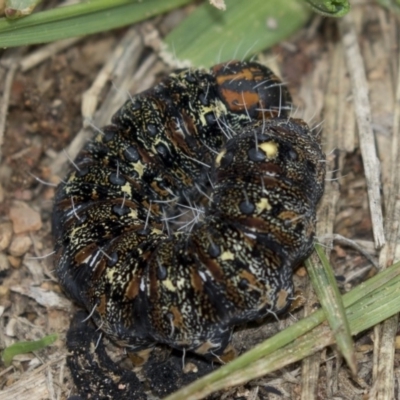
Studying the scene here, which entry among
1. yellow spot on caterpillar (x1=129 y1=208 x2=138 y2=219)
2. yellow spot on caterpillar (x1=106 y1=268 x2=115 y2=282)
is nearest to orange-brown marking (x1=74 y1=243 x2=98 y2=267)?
yellow spot on caterpillar (x1=106 y1=268 x2=115 y2=282)

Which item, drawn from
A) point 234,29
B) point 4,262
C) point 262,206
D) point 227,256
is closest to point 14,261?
point 4,262

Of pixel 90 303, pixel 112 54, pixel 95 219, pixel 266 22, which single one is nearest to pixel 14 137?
pixel 112 54

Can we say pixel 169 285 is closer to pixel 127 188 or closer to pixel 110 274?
pixel 110 274

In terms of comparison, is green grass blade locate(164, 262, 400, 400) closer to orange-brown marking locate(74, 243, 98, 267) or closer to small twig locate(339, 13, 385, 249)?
small twig locate(339, 13, 385, 249)

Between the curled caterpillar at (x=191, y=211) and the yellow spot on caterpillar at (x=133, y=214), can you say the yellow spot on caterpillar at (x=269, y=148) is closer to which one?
the curled caterpillar at (x=191, y=211)

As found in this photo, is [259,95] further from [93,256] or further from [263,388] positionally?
[263,388]

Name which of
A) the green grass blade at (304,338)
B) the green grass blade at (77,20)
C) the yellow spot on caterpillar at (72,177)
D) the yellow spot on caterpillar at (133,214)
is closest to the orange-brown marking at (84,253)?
the yellow spot on caterpillar at (133,214)

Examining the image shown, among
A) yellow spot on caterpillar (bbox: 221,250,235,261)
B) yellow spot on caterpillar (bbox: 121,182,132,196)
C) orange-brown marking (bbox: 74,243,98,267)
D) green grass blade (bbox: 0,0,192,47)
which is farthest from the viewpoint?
green grass blade (bbox: 0,0,192,47)
